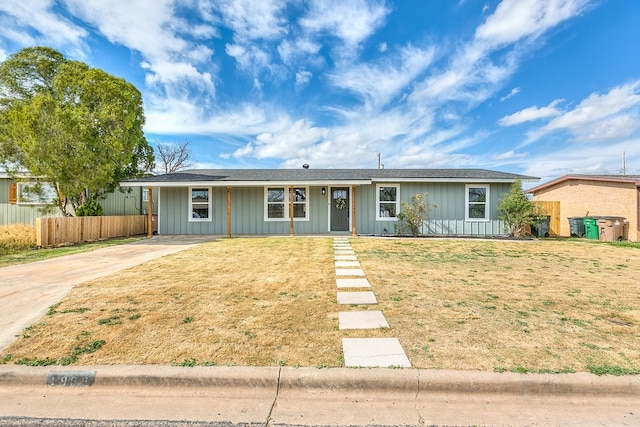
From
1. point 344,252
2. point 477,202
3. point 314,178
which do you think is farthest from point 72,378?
point 477,202

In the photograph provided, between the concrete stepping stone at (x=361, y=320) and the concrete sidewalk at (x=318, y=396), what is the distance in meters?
0.88

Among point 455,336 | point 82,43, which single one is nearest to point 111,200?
point 82,43

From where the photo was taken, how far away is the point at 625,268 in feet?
20.9

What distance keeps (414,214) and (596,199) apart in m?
8.35

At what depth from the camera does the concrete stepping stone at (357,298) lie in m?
4.05

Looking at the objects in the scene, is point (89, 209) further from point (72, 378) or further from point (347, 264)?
point (72, 378)

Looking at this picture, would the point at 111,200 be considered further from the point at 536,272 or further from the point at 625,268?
the point at 625,268

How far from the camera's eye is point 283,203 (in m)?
13.2

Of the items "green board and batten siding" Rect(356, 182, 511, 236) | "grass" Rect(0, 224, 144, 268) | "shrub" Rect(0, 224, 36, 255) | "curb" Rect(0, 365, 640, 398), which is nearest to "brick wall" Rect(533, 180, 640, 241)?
"green board and batten siding" Rect(356, 182, 511, 236)

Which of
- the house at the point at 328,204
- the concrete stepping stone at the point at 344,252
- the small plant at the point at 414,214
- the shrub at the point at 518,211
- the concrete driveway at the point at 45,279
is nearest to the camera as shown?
the concrete driveway at the point at 45,279

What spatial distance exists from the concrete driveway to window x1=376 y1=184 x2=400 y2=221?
27.9ft

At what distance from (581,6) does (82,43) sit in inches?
766

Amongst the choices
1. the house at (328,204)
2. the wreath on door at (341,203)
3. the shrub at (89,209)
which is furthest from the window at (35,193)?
the wreath on door at (341,203)

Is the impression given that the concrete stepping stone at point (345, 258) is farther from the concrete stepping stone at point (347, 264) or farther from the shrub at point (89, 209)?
the shrub at point (89, 209)
